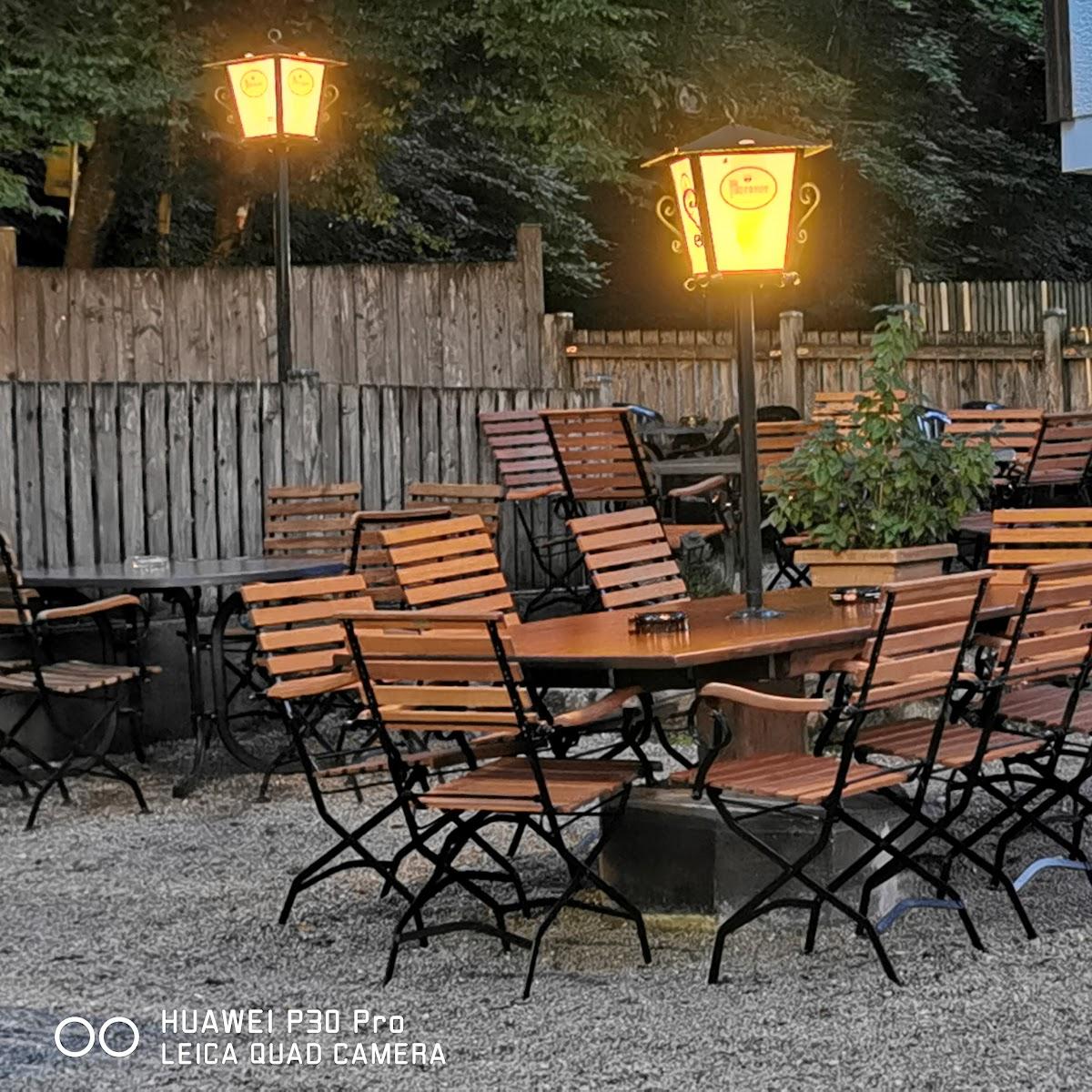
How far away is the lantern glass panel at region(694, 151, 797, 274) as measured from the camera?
7340 mm

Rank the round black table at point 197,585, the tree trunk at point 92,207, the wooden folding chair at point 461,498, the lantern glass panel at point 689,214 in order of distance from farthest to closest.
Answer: the tree trunk at point 92,207
the wooden folding chair at point 461,498
the round black table at point 197,585
the lantern glass panel at point 689,214

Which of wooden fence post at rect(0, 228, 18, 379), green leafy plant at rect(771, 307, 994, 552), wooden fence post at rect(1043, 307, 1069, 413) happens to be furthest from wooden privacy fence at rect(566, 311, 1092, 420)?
green leafy plant at rect(771, 307, 994, 552)

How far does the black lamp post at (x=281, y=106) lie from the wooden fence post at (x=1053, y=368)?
8450 mm

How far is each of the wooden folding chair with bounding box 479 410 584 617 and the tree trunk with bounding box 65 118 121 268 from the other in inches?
279

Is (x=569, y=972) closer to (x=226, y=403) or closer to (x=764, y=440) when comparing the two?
(x=226, y=403)

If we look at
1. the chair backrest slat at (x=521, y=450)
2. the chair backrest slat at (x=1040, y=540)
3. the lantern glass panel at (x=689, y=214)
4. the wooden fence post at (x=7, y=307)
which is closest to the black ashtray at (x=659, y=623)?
the lantern glass panel at (x=689, y=214)

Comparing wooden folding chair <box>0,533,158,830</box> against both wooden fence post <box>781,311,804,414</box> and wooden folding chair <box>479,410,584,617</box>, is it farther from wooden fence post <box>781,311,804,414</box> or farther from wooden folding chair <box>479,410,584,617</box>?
wooden fence post <box>781,311,804,414</box>

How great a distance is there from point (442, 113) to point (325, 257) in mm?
1873

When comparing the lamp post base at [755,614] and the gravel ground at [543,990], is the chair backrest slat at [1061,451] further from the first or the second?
the gravel ground at [543,990]

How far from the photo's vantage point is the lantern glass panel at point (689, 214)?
24.6 feet

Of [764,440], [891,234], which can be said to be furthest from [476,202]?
[764,440]

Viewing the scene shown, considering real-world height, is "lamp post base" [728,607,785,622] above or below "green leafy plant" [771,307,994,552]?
below

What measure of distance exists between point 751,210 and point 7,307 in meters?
11.4

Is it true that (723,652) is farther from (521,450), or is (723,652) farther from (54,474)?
(521,450)
